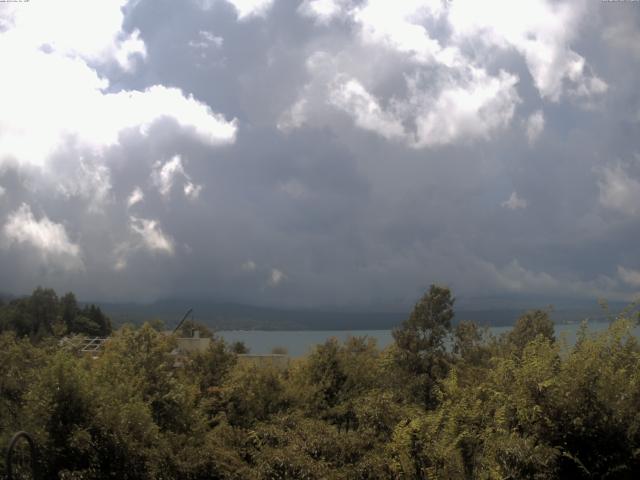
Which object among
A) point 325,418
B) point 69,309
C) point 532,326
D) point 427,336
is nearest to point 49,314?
point 69,309

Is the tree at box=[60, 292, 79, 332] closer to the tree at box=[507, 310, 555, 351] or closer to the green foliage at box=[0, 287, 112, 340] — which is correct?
the green foliage at box=[0, 287, 112, 340]

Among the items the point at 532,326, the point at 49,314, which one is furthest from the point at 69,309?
the point at 532,326

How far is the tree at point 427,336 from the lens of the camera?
89.7 ft

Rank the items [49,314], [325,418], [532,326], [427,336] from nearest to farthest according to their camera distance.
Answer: [325,418]
[427,336]
[532,326]
[49,314]

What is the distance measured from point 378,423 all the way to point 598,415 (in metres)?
5.05

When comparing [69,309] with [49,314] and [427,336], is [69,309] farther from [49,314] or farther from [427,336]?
[427,336]

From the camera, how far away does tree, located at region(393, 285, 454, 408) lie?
1076 inches

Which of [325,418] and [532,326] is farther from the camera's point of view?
[532,326]

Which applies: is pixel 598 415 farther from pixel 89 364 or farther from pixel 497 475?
pixel 89 364

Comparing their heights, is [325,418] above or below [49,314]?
below

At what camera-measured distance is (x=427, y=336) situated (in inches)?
1109

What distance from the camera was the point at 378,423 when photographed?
14.7 m

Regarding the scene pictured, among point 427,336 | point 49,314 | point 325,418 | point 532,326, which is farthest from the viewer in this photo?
point 49,314

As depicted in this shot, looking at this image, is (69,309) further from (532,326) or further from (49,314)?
(532,326)
